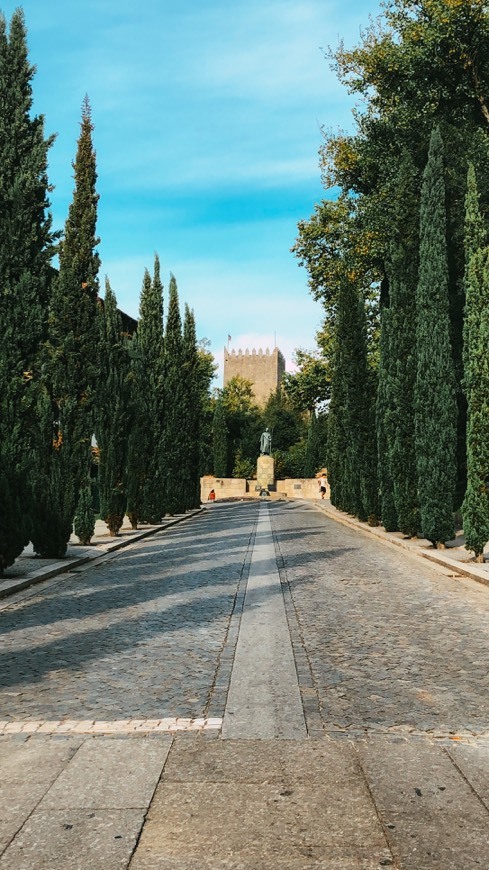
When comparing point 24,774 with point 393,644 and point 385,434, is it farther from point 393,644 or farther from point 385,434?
point 385,434

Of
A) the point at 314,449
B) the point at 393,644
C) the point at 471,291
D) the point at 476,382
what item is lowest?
the point at 393,644

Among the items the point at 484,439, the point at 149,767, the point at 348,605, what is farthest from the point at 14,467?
the point at 149,767

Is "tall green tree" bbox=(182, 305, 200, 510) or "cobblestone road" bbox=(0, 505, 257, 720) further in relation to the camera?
"tall green tree" bbox=(182, 305, 200, 510)

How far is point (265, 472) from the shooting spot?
67.8 meters

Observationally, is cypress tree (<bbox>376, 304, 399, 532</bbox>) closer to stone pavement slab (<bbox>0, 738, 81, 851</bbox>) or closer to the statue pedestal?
stone pavement slab (<bbox>0, 738, 81, 851</bbox>)

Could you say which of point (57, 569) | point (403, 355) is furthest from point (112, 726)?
point (403, 355)

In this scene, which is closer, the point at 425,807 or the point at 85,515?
the point at 425,807

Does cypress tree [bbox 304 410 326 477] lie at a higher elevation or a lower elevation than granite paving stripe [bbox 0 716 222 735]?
higher

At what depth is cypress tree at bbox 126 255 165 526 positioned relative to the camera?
23391mm

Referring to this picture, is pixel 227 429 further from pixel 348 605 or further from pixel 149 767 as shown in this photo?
pixel 149 767

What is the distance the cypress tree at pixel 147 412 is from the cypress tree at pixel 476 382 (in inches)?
415

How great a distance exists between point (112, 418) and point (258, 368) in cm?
8710

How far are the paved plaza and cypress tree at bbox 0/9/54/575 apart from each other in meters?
2.92

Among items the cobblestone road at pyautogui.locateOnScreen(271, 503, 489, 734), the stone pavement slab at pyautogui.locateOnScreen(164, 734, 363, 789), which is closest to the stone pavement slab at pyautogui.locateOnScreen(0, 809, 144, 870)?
the stone pavement slab at pyautogui.locateOnScreen(164, 734, 363, 789)
